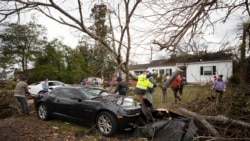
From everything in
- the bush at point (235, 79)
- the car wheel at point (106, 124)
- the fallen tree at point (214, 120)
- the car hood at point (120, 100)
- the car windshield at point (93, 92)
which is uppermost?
the bush at point (235, 79)

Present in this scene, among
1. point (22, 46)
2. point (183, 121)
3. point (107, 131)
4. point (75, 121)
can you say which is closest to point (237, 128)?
point (183, 121)

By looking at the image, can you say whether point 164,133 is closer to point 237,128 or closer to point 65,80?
point 237,128

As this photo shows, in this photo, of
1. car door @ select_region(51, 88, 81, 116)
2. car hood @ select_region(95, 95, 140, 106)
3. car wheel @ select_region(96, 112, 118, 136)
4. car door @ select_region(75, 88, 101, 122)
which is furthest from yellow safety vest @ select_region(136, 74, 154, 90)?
car wheel @ select_region(96, 112, 118, 136)

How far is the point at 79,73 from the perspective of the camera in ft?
111

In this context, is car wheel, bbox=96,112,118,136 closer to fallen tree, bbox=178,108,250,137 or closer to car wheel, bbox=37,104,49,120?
fallen tree, bbox=178,108,250,137

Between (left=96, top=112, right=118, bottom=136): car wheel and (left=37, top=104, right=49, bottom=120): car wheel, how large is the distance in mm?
3279

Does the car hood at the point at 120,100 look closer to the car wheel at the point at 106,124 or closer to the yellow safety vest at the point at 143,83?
the car wheel at the point at 106,124

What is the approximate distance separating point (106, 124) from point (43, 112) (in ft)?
13.1

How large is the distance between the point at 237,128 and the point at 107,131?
13.7 feet

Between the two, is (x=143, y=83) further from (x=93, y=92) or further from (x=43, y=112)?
(x=43, y=112)

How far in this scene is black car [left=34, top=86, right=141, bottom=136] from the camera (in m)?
7.93

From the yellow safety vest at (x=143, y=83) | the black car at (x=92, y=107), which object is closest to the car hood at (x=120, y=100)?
the black car at (x=92, y=107)

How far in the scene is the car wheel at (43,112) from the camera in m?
10.6

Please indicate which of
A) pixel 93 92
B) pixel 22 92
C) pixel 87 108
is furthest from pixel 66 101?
pixel 22 92
